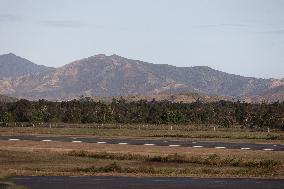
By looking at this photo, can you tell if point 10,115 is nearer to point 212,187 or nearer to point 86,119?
point 86,119

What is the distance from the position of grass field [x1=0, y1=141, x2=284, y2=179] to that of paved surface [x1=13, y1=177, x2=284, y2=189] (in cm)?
264

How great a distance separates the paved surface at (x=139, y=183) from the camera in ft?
90.9

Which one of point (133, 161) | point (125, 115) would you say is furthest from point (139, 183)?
point (125, 115)

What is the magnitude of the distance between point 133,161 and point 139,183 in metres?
14.3

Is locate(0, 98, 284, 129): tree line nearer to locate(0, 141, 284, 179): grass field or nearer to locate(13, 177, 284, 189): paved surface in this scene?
locate(0, 141, 284, 179): grass field

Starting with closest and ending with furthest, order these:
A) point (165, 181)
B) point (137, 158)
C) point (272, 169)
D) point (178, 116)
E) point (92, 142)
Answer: point (165, 181) → point (272, 169) → point (137, 158) → point (92, 142) → point (178, 116)

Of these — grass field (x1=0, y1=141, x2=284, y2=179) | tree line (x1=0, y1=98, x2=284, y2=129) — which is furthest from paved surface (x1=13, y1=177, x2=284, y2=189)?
tree line (x1=0, y1=98, x2=284, y2=129)

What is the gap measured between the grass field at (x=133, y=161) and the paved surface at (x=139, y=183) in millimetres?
2637

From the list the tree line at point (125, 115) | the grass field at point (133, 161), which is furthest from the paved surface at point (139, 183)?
the tree line at point (125, 115)

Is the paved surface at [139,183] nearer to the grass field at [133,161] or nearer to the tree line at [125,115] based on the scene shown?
the grass field at [133,161]

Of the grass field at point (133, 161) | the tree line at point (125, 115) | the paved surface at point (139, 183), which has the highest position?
the tree line at point (125, 115)

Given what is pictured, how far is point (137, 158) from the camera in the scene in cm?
4494

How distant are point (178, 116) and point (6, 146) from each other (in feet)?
225

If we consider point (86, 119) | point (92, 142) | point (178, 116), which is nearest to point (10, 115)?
point (86, 119)
